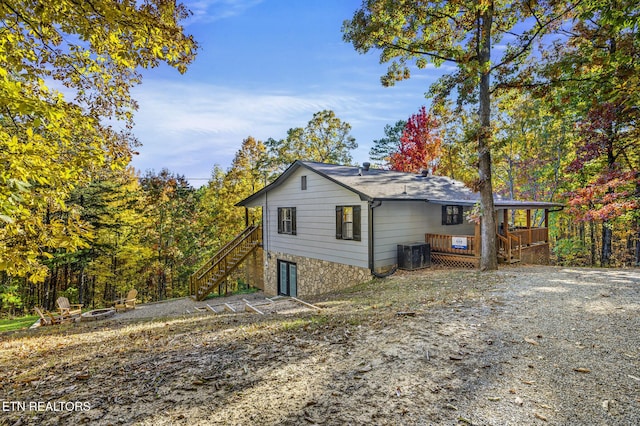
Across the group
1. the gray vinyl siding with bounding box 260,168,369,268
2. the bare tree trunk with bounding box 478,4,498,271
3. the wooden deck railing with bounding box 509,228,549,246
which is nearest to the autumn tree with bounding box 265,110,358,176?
the gray vinyl siding with bounding box 260,168,369,268

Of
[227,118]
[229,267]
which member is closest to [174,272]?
[229,267]

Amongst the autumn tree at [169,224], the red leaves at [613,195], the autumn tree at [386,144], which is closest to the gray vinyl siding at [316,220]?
the red leaves at [613,195]

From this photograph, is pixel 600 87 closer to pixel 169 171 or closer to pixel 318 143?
pixel 318 143

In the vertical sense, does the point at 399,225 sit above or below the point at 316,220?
below

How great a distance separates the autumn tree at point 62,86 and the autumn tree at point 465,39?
7634 mm

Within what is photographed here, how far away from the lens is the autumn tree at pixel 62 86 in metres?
3.47

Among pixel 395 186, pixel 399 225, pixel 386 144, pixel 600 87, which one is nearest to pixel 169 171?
pixel 395 186

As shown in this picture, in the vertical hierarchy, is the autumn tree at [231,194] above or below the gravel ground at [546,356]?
above

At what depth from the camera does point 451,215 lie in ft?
45.9

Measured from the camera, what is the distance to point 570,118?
53.7 feet

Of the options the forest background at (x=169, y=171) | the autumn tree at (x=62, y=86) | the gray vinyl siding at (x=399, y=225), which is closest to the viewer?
the autumn tree at (x=62, y=86)

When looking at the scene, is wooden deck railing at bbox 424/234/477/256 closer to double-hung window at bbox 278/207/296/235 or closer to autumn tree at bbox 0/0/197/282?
double-hung window at bbox 278/207/296/235

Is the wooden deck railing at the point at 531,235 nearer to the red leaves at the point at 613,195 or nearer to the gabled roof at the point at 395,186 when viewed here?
the gabled roof at the point at 395,186

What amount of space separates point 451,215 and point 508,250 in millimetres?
2755
